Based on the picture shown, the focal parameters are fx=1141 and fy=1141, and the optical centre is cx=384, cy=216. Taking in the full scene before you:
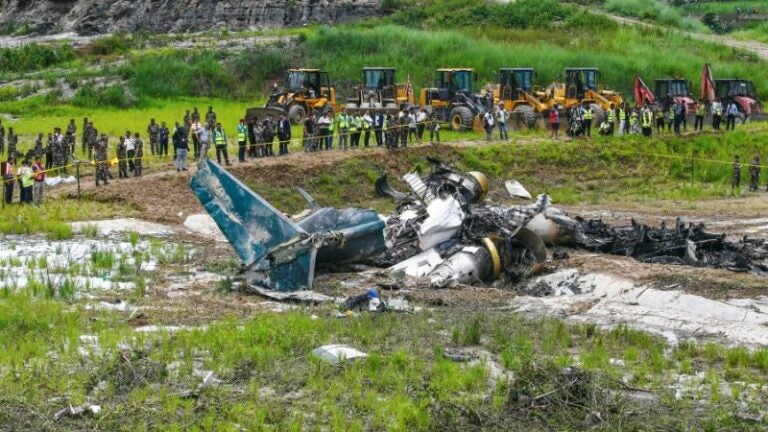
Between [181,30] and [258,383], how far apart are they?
59.2 metres

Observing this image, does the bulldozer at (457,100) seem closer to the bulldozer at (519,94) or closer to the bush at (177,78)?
the bulldozer at (519,94)

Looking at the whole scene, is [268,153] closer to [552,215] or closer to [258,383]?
[552,215]

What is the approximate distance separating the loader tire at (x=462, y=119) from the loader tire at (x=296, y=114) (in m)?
5.51

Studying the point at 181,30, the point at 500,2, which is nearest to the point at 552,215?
the point at 500,2

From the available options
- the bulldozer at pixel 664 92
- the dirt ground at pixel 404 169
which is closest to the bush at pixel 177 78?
the bulldozer at pixel 664 92


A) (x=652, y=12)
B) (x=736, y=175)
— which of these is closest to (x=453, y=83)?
(x=736, y=175)

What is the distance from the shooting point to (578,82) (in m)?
41.0

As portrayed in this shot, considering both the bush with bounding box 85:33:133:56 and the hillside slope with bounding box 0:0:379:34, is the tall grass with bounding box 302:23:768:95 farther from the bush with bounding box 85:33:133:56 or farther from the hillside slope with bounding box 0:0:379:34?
the hillside slope with bounding box 0:0:379:34

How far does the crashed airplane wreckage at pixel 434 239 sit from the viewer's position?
1759 centimetres

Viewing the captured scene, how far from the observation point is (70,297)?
53.9 feet

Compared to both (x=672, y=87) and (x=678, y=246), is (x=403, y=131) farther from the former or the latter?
(x=672, y=87)

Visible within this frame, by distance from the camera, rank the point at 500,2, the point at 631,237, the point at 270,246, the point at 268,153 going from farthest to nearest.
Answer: the point at 500,2
the point at 268,153
the point at 631,237
the point at 270,246

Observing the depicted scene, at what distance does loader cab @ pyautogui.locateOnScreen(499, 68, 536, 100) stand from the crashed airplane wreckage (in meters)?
18.2

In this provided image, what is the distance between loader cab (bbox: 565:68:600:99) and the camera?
4075cm
